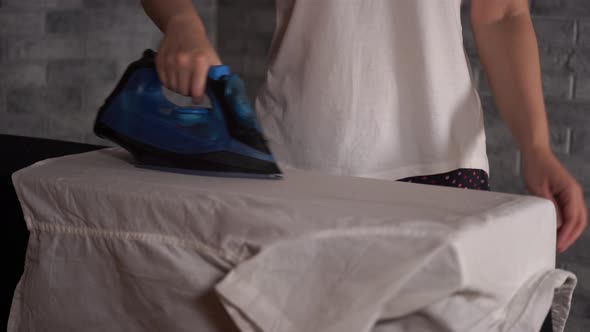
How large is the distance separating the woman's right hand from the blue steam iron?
2 centimetres

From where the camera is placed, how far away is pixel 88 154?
1.11 meters

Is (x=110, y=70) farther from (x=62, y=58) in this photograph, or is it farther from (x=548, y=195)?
(x=548, y=195)

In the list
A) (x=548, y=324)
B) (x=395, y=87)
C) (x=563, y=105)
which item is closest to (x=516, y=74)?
(x=395, y=87)

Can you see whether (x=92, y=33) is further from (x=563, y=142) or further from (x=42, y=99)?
(x=563, y=142)

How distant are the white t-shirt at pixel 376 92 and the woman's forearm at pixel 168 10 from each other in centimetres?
25

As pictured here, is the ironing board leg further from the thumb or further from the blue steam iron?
the blue steam iron

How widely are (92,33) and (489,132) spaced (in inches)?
52.6

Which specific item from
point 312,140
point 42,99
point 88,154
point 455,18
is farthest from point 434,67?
point 42,99

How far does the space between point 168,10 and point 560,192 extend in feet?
1.95

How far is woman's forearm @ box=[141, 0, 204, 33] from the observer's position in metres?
1.04

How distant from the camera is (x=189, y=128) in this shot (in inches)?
40.2

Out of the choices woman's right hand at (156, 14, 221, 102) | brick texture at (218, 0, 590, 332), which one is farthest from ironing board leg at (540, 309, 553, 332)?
brick texture at (218, 0, 590, 332)

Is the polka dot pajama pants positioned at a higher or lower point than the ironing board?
lower

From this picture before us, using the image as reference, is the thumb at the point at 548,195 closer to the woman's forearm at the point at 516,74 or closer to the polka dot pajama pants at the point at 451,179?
the woman's forearm at the point at 516,74
